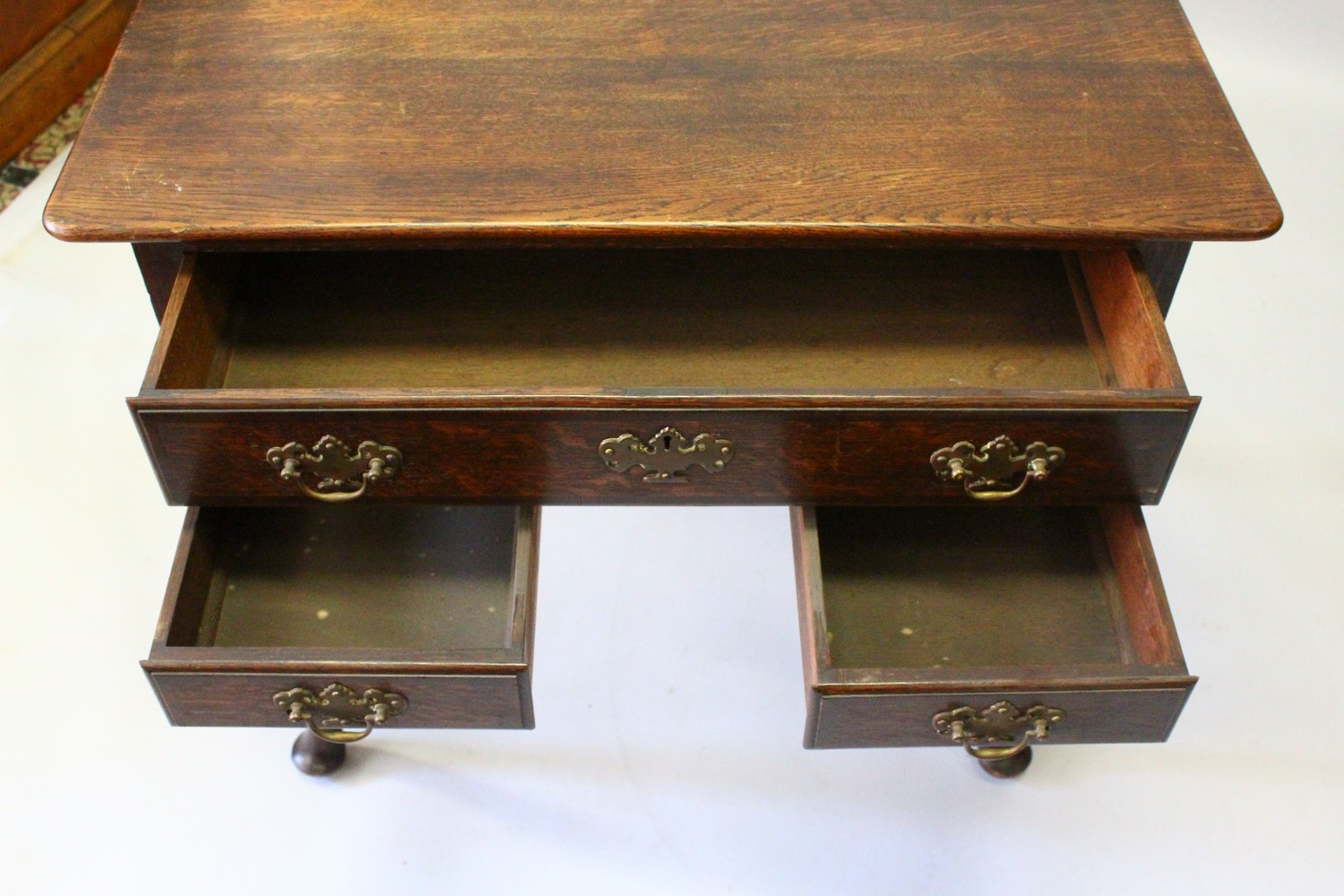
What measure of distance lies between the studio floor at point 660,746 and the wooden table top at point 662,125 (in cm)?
61

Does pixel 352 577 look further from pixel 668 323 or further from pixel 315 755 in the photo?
pixel 668 323

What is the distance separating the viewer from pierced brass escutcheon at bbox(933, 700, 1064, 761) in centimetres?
127

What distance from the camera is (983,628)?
144cm

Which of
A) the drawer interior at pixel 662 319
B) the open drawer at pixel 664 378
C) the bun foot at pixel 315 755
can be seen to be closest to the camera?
the open drawer at pixel 664 378

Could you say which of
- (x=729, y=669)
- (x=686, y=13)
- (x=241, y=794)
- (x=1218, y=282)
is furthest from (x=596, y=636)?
(x=1218, y=282)

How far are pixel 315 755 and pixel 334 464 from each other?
43 cm

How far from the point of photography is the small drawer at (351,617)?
1.25 metres

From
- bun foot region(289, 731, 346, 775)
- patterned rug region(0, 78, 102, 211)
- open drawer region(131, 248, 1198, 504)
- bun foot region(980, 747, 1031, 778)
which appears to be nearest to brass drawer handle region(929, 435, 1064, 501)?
open drawer region(131, 248, 1198, 504)

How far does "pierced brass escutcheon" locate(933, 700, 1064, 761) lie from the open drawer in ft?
0.66

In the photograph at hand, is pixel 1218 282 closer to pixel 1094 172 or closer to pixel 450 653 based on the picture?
pixel 1094 172

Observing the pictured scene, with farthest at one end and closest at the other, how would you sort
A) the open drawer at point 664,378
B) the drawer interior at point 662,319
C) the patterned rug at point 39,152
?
the patterned rug at point 39,152, the drawer interior at point 662,319, the open drawer at point 664,378

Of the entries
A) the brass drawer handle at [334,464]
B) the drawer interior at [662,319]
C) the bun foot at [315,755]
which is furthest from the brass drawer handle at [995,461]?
the bun foot at [315,755]

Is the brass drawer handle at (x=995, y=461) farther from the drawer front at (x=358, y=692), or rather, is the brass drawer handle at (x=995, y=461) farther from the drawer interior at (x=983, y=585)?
the drawer front at (x=358, y=692)

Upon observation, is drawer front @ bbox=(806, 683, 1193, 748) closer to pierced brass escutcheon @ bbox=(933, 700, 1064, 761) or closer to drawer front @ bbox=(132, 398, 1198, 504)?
pierced brass escutcheon @ bbox=(933, 700, 1064, 761)
